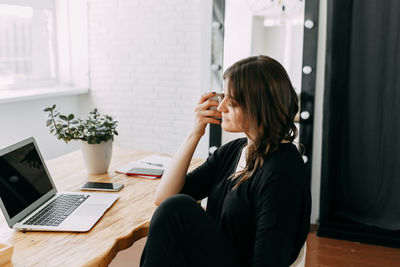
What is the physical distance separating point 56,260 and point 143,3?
295 centimetres

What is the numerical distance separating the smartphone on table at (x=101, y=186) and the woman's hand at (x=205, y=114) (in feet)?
1.32

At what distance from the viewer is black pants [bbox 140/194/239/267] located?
1224 millimetres

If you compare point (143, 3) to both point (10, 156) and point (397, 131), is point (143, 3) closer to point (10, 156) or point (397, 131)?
point (397, 131)

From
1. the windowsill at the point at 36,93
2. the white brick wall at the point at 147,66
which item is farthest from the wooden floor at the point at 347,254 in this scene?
the windowsill at the point at 36,93

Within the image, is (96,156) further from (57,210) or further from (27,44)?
(27,44)

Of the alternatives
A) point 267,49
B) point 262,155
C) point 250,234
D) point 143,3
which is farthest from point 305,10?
point 250,234

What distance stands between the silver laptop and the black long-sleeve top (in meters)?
0.45

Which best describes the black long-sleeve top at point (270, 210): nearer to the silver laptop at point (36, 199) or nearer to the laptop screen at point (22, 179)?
the silver laptop at point (36, 199)

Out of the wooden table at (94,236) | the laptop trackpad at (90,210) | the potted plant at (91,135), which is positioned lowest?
the wooden table at (94,236)

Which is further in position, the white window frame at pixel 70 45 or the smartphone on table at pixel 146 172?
the white window frame at pixel 70 45

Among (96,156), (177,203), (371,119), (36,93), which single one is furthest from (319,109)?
(36,93)

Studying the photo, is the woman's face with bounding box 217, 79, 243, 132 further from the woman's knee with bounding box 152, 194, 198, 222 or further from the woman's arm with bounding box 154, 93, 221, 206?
the woman's knee with bounding box 152, 194, 198, 222

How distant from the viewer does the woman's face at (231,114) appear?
1.36m

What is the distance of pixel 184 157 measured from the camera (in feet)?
5.42
